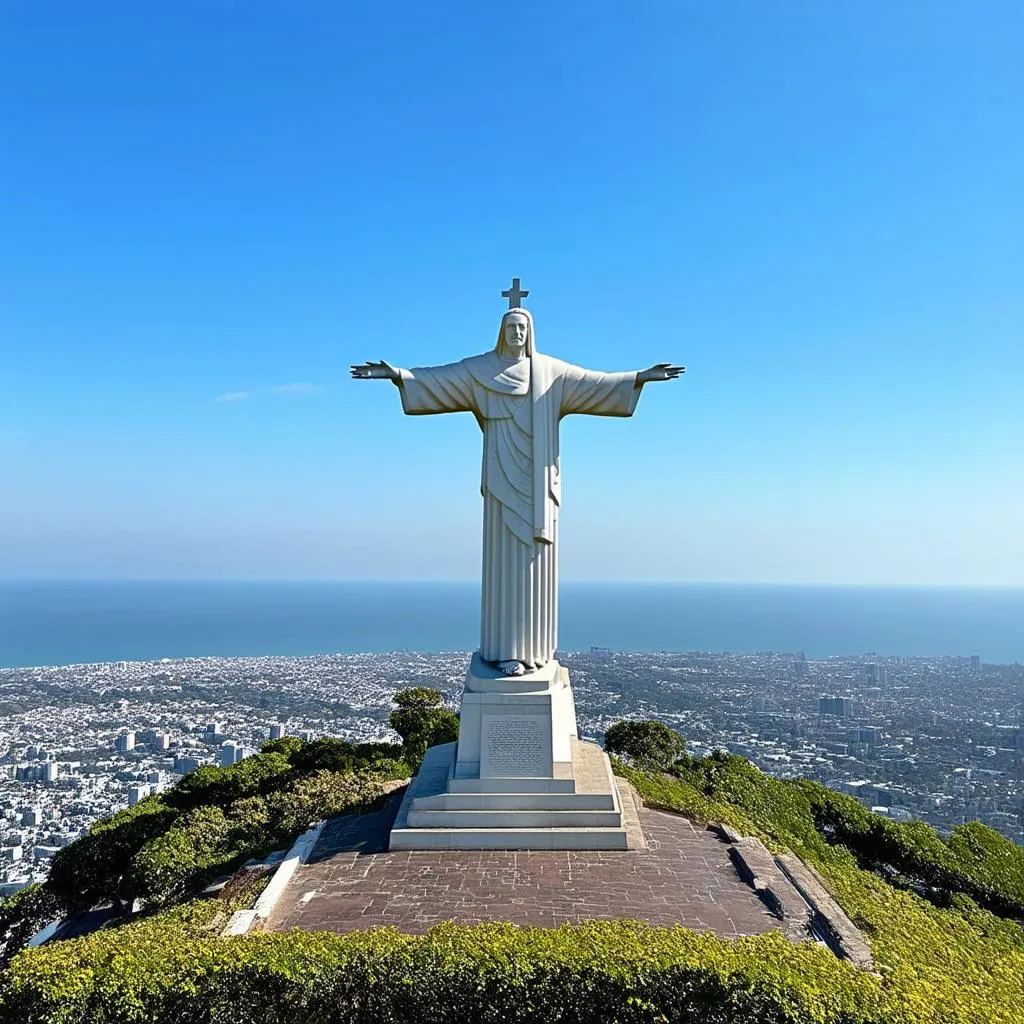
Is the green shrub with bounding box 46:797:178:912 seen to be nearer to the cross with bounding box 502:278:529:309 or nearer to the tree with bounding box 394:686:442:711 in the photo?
the tree with bounding box 394:686:442:711

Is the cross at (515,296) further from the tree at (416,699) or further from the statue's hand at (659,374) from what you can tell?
the tree at (416,699)

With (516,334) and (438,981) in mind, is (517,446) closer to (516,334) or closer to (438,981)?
(516,334)

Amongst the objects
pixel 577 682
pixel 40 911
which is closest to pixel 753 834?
pixel 40 911

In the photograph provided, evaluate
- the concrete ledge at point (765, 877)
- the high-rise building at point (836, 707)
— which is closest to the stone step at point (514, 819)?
the concrete ledge at point (765, 877)

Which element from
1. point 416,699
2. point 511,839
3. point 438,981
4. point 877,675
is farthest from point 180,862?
point 877,675

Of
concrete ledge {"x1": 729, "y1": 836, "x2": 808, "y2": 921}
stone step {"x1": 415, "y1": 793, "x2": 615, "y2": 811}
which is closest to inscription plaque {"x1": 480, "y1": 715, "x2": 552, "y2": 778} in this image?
stone step {"x1": 415, "y1": 793, "x2": 615, "y2": 811}
